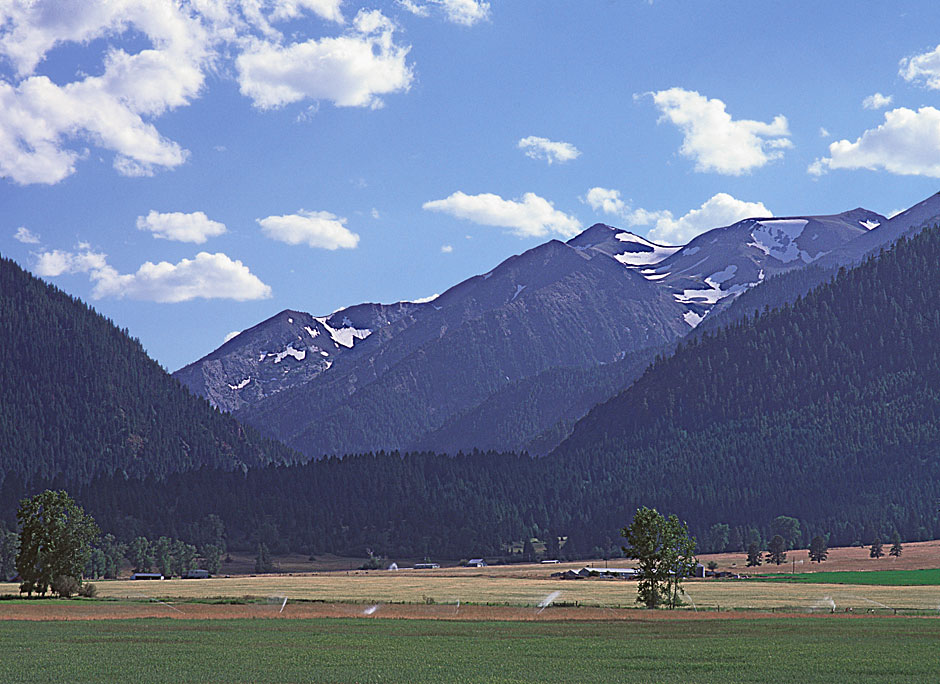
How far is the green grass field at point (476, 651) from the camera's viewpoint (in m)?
60.7

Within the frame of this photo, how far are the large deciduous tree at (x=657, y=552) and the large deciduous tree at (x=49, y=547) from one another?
72.7 meters

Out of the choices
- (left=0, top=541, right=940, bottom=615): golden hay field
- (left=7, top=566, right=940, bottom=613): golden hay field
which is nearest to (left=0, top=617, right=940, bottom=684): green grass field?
(left=0, top=541, right=940, bottom=615): golden hay field

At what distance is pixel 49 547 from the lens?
5541 inches

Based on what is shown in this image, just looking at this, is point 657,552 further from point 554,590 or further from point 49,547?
point 49,547

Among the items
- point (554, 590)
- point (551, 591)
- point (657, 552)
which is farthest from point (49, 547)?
point (657, 552)

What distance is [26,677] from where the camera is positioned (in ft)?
194

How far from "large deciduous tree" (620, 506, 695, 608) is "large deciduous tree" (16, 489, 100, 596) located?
72.7 metres

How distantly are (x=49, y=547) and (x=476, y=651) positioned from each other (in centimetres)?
8701

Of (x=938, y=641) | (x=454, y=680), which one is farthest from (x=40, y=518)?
(x=938, y=641)

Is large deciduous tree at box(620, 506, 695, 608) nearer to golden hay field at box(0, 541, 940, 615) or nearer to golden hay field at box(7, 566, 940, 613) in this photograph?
golden hay field at box(0, 541, 940, 615)

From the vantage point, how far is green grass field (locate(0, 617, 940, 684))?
60688 mm

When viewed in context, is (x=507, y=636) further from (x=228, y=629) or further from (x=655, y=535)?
(x=655, y=535)

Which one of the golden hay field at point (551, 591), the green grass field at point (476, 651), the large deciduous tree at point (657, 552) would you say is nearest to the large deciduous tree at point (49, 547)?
the golden hay field at point (551, 591)

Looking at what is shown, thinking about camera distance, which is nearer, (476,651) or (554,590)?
(476,651)
